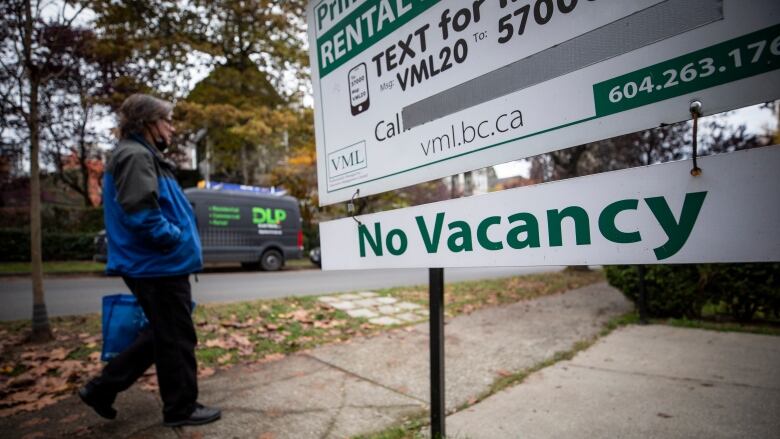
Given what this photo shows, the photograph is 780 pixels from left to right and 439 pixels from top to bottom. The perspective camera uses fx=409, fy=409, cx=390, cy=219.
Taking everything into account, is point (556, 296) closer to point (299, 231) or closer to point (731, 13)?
point (731, 13)

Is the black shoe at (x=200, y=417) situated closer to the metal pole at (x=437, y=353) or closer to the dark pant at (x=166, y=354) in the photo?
the dark pant at (x=166, y=354)

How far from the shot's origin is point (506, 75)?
1366 millimetres

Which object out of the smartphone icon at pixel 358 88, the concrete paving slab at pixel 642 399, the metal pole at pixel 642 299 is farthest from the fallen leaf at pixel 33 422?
the metal pole at pixel 642 299

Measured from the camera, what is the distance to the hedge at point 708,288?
13.9ft

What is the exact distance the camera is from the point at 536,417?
2291mm

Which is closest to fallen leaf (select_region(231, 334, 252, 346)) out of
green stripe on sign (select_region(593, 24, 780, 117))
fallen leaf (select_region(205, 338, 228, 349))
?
Result: fallen leaf (select_region(205, 338, 228, 349))

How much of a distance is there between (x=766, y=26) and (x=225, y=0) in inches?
734

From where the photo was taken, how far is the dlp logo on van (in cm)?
1380

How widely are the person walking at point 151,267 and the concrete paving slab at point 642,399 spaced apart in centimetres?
152

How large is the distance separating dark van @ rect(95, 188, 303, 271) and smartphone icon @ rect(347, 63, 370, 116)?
1159 centimetres

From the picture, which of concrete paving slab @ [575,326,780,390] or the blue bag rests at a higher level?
the blue bag

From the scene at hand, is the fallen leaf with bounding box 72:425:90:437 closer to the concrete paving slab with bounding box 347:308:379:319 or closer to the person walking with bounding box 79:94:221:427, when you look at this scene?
the person walking with bounding box 79:94:221:427

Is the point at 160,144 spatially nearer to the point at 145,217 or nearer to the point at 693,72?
the point at 145,217

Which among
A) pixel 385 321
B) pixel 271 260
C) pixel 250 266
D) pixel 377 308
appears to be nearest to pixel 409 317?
pixel 385 321
